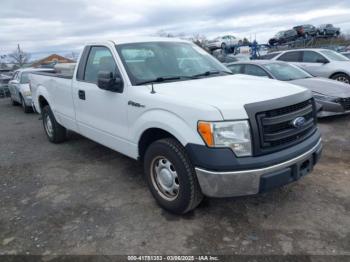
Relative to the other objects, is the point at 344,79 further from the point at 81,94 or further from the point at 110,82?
the point at 110,82

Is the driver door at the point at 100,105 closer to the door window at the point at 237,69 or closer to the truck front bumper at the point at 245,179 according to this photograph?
the truck front bumper at the point at 245,179

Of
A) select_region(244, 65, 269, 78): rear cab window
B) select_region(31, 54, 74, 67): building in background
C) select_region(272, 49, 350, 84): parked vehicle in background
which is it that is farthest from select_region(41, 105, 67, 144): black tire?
select_region(31, 54, 74, 67): building in background

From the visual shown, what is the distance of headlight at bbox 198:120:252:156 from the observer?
3057mm

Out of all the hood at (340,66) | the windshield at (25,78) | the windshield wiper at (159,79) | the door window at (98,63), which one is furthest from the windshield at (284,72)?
the windshield at (25,78)

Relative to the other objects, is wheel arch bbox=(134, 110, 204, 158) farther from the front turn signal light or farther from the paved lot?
the paved lot

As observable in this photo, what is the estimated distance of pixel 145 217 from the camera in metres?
3.74

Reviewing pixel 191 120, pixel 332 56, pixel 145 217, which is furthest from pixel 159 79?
pixel 332 56

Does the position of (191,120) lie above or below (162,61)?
below

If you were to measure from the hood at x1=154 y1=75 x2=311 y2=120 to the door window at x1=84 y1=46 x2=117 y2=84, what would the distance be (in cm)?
97

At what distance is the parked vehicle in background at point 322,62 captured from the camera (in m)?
10.5

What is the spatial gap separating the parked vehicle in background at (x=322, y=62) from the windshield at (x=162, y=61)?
23.6 feet

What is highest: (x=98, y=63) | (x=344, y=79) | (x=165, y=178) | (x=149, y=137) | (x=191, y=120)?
(x=98, y=63)

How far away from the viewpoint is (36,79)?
6973 mm

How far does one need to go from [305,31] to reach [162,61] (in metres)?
30.8
